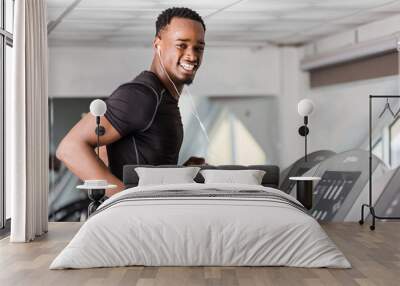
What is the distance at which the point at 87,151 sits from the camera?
7242mm

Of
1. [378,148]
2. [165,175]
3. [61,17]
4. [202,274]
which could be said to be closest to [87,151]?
[165,175]

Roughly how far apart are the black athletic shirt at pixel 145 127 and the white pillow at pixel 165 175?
477mm

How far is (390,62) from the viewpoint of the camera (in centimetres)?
767

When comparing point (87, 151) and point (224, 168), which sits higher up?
point (87, 151)

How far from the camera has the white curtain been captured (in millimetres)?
6082

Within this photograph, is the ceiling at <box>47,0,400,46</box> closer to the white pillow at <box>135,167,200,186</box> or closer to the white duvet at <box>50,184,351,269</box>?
the white pillow at <box>135,167,200,186</box>

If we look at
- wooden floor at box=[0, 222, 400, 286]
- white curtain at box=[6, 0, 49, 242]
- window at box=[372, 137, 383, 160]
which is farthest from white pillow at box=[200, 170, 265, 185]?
window at box=[372, 137, 383, 160]

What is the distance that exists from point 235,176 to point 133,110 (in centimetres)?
136

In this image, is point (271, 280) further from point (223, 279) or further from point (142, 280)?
point (142, 280)

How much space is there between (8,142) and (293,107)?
11.3ft

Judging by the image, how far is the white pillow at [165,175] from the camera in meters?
6.56

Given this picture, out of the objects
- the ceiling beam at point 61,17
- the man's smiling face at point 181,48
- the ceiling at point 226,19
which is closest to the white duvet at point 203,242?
the man's smiling face at point 181,48

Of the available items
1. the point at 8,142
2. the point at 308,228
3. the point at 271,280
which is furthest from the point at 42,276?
the point at 8,142

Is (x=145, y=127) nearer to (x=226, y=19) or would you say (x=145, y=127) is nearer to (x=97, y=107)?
(x=97, y=107)
